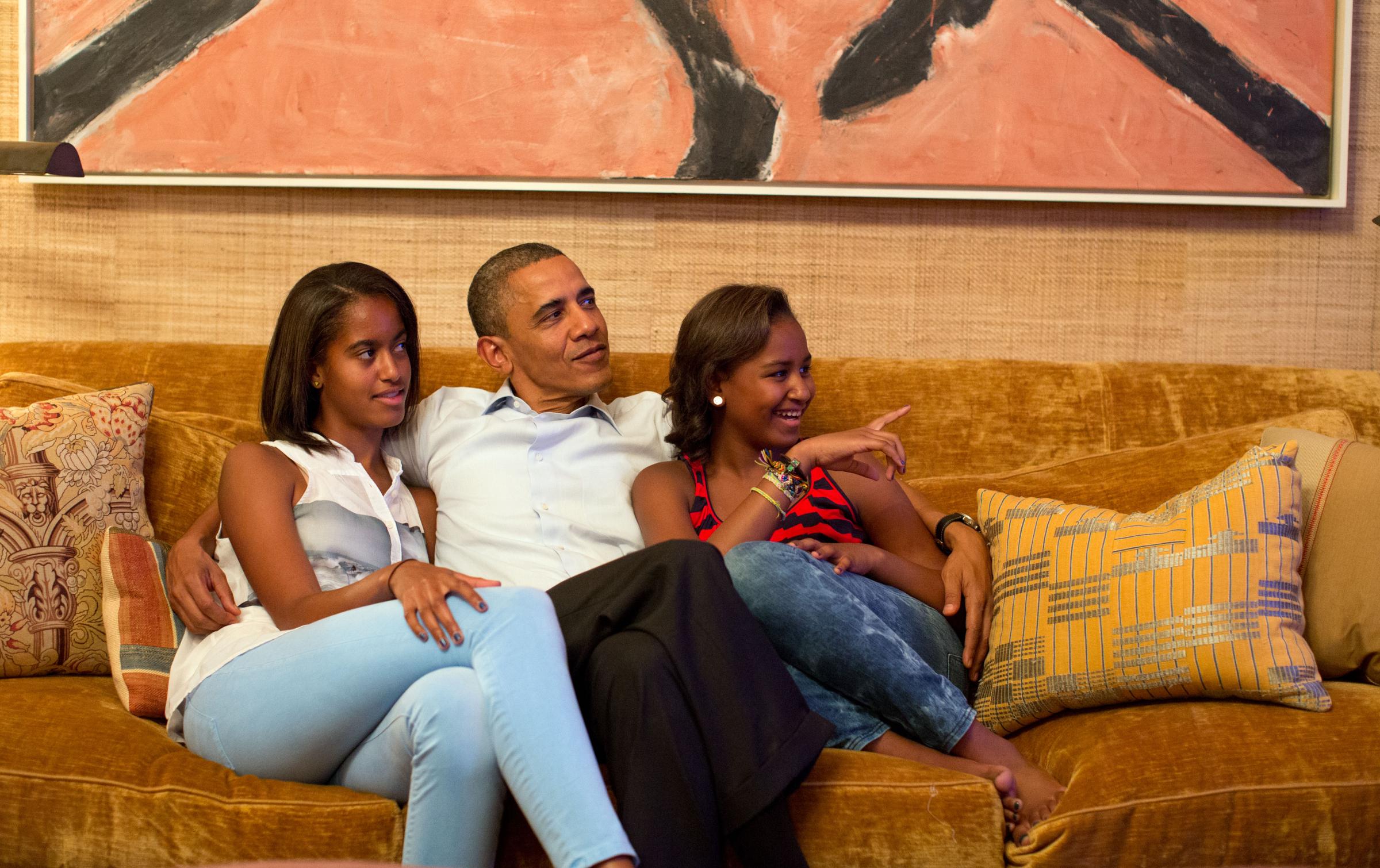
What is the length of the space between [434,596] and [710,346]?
26.8 inches

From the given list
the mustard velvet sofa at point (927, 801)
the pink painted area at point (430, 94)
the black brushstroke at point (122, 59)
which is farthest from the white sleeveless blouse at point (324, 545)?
the black brushstroke at point (122, 59)

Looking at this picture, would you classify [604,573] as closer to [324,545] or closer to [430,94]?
[324,545]

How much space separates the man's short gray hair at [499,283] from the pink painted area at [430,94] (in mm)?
372

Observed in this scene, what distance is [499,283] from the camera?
6.50 feet

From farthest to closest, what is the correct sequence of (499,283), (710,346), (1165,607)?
1. (499,283)
2. (710,346)
3. (1165,607)

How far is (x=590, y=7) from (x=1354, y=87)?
1568mm

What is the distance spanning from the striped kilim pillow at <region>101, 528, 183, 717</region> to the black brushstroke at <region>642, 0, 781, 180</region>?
4.16 ft

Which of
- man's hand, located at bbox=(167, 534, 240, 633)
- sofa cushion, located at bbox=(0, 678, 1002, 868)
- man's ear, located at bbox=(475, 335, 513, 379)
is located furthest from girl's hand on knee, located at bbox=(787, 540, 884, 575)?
man's hand, located at bbox=(167, 534, 240, 633)

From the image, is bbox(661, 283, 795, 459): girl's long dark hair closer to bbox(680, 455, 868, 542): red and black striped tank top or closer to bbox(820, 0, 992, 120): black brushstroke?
bbox(680, 455, 868, 542): red and black striped tank top

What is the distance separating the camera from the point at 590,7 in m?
2.26

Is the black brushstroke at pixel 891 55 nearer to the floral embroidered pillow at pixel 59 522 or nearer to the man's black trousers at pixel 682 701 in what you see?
the man's black trousers at pixel 682 701

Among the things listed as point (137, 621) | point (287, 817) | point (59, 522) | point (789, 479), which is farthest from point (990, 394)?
point (59, 522)

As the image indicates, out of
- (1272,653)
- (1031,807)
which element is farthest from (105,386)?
(1272,653)

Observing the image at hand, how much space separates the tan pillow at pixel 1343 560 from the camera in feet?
5.16
